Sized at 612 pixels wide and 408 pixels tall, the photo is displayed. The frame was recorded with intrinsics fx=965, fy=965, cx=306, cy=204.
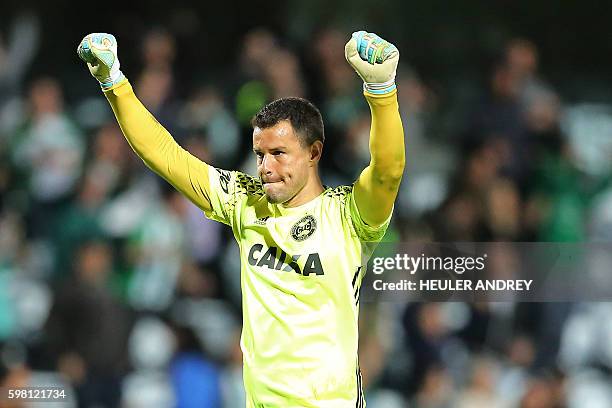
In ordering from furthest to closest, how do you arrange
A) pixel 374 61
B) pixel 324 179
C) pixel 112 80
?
pixel 324 179 → pixel 112 80 → pixel 374 61

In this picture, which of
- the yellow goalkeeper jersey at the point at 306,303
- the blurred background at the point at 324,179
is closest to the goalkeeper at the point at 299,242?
the yellow goalkeeper jersey at the point at 306,303

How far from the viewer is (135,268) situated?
564cm

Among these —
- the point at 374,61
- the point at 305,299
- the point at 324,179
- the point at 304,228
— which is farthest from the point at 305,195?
the point at 324,179

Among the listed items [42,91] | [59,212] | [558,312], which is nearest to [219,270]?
[59,212]

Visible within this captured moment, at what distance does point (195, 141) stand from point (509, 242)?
1920mm

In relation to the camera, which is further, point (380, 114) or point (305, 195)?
point (305, 195)

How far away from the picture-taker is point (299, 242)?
305 centimetres

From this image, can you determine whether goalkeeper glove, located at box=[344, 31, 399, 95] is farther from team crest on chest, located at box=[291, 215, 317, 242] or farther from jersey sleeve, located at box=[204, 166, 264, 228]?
jersey sleeve, located at box=[204, 166, 264, 228]

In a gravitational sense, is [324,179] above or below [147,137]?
above

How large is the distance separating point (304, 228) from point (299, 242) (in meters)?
0.05

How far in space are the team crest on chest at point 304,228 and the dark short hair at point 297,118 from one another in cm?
24

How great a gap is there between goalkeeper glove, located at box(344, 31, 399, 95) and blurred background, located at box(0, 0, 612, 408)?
2.81m

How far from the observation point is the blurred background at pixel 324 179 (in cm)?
555

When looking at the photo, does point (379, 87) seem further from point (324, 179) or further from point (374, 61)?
point (324, 179)
